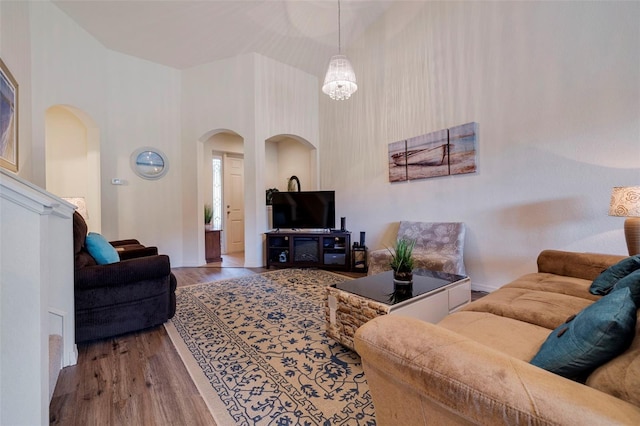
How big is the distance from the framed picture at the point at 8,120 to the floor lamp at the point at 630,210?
4.59 m

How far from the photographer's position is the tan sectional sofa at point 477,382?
57 cm

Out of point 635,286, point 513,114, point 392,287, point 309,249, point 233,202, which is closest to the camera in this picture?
point 635,286

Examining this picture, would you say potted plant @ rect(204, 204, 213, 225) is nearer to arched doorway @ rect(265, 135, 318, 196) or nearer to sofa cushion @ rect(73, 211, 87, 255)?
arched doorway @ rect(265, 135, 318, 196)

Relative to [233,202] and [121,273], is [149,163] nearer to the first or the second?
[233,202]

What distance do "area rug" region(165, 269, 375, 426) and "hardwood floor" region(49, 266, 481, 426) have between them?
81 mm

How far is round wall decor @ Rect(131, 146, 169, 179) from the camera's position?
14.7ft

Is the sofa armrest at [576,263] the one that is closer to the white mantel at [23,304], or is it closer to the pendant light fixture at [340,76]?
the pendant light fixture at [340,76]

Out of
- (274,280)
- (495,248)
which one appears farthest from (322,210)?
(495,248)

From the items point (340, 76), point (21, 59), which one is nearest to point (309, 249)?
point (340, 76)

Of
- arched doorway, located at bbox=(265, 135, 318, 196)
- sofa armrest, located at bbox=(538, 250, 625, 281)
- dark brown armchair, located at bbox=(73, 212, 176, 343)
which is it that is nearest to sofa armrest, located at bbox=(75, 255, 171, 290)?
dark brown armchair, located at bbox=(73, 212, 176, 343)

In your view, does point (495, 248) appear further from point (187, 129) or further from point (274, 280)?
point (187, 129)

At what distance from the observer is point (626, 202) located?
1.93 metres

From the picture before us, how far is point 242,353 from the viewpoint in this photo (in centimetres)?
193

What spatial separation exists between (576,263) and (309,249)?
3279mm
